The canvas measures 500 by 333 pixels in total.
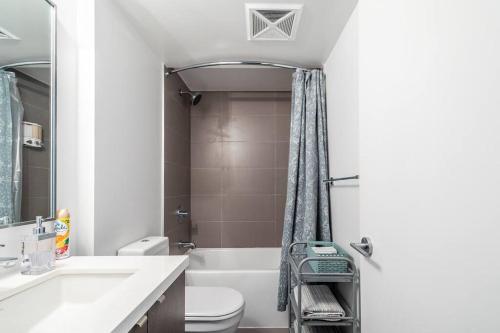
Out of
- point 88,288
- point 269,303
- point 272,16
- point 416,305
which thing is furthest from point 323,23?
point 269,303

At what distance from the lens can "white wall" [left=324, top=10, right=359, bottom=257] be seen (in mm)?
1785

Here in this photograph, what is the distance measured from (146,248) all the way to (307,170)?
127 cm

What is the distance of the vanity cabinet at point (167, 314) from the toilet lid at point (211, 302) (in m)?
0.56

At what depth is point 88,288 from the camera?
1097 millimetres

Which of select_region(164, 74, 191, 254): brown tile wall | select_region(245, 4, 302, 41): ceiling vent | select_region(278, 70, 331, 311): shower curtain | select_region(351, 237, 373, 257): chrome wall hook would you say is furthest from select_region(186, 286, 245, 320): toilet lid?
select_region(245, 4, 302, 41): ceiling vent

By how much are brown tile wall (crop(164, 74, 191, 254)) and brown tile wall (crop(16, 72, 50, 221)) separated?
128 centimetres

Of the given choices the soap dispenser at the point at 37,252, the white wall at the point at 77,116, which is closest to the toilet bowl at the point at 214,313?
the white wall at the point at 77,116

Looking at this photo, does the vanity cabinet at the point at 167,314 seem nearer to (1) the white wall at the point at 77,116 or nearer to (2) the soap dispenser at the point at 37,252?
(2) the soap dispenser at the point at 37,252

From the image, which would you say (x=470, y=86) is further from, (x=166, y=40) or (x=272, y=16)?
(x=166, y=40)

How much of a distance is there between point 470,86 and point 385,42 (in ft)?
1.44

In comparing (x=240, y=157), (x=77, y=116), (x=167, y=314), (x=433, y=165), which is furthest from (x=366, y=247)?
(x=240, y=157)

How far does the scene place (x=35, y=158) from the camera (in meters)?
1.23

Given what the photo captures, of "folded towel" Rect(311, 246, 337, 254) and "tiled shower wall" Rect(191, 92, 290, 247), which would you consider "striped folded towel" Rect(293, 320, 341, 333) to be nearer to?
"folded towel" Rect(311, 246, 337, 254)

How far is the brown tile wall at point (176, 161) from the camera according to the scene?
103 inches
